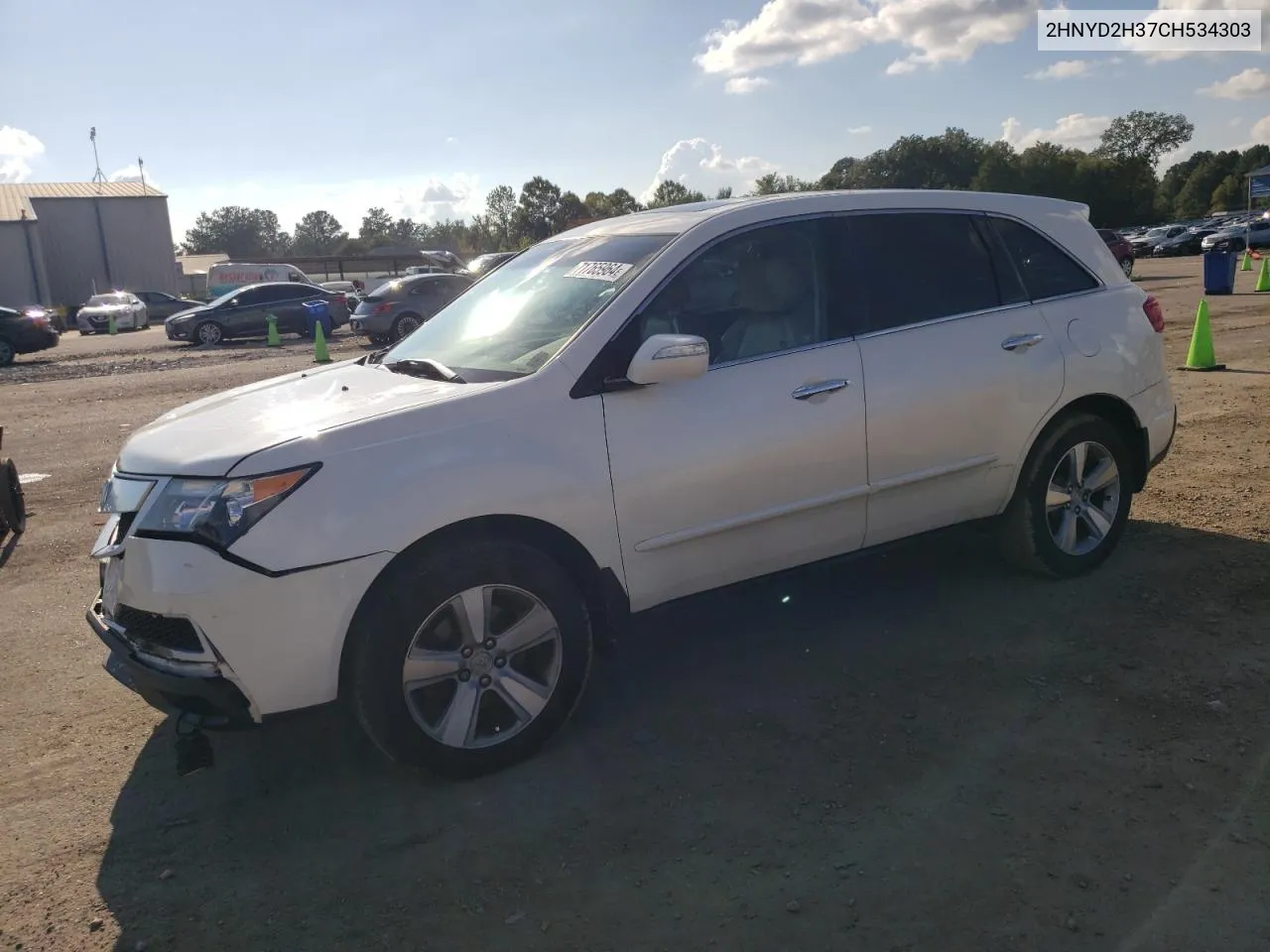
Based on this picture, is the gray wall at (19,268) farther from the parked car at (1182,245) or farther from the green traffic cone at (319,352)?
the parked car at (1182,245)

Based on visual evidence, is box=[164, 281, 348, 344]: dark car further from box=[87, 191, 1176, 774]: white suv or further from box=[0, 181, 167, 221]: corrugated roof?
box=[0, 181, 167, 221]: corrugated roof

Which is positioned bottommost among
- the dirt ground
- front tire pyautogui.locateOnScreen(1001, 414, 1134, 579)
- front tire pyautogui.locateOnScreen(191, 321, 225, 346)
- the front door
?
the dirt ground

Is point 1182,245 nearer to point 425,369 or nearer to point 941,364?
point 941,364

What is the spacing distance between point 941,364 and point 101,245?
6739 cm

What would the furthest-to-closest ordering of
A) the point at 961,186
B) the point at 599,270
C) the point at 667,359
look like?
the point at 961,186 < the point at 599,270 < the point at 667,359

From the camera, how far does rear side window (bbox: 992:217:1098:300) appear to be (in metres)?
4.75

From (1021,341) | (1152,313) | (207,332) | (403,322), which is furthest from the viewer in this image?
(207,332)

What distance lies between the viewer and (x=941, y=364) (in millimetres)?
4289

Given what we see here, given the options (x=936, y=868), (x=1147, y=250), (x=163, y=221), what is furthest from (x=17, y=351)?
(x=1147, y=250)

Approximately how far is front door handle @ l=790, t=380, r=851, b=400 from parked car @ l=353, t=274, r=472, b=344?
18.8m

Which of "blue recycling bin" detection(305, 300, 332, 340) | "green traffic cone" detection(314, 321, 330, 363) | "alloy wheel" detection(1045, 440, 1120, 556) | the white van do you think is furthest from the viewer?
the white van

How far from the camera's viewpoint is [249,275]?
158ft

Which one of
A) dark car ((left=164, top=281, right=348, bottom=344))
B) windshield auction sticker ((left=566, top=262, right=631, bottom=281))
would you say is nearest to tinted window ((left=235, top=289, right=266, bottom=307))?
dark car ((left=164, top=281, right=348, bottom=344))

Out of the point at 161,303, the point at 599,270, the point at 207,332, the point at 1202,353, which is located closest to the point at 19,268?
the point at 161,303
